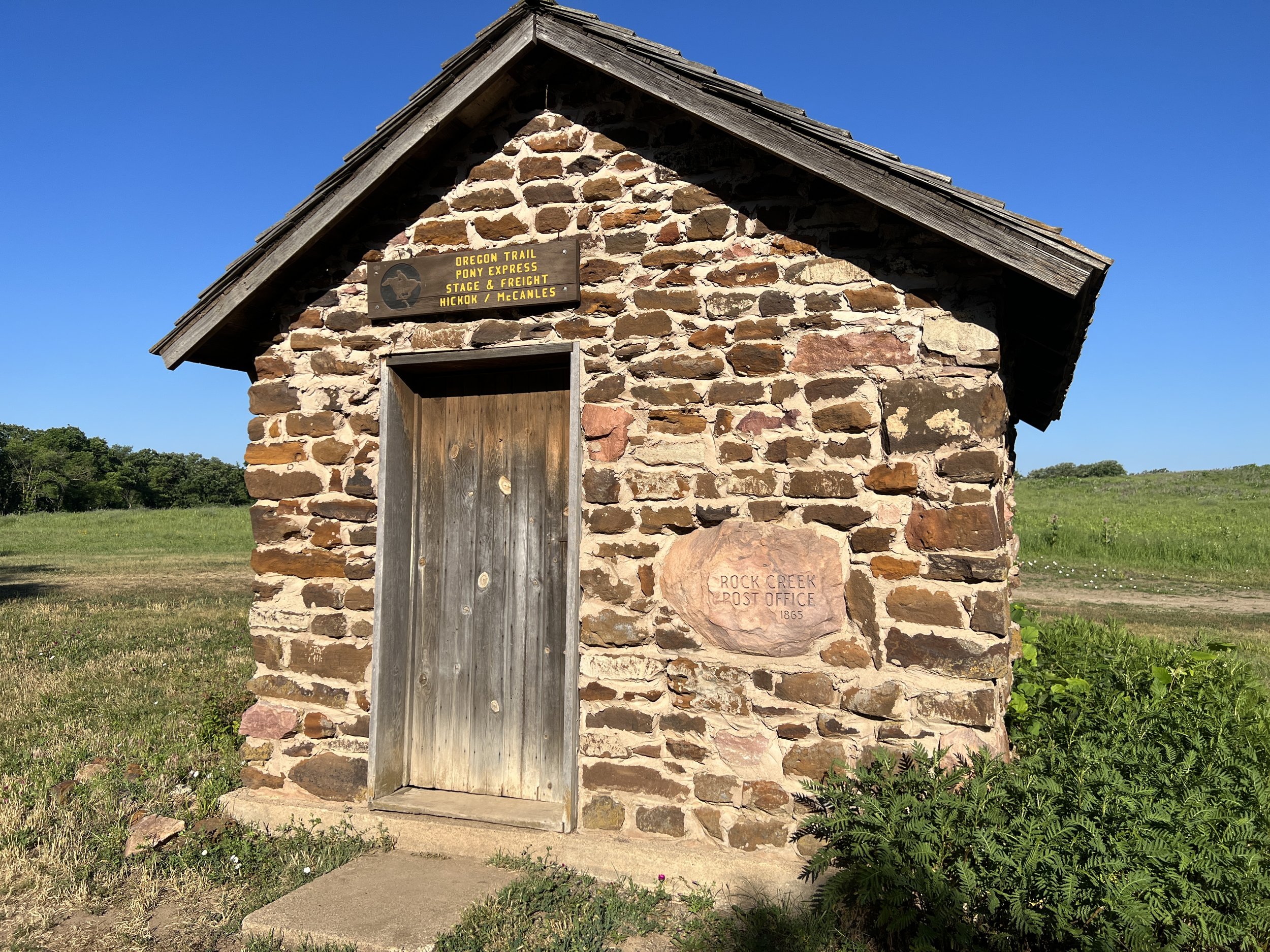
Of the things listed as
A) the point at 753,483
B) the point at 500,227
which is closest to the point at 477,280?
the point at 500,227

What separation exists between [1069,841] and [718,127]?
3455 millimetres

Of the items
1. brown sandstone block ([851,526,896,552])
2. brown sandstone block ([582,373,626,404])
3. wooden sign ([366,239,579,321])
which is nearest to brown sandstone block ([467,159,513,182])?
wooden sign ([366,239,579,321])

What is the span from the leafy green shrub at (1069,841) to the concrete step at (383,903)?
1.65 meters

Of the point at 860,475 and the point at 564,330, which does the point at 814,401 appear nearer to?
the point at 860,475

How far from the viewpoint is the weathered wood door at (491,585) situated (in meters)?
4.45

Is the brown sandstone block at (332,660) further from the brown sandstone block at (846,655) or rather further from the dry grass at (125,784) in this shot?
the brown sandstone block at (846,655)

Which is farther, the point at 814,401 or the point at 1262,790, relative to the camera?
the point at 814,401

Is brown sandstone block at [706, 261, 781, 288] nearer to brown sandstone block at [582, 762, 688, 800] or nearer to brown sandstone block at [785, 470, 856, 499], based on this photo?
brown sandstone block at [785, 470, 856, 499]

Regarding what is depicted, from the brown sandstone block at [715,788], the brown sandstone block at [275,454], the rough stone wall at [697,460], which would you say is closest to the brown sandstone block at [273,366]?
the rough stone wall at [697,460]

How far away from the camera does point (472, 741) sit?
15.0 feet

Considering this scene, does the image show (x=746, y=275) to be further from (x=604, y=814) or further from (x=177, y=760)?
(x=177, y=760)

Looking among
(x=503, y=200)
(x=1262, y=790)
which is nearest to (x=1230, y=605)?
(x=1262, y=790)

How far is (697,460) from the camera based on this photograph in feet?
13.1

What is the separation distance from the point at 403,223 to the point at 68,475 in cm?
5040
